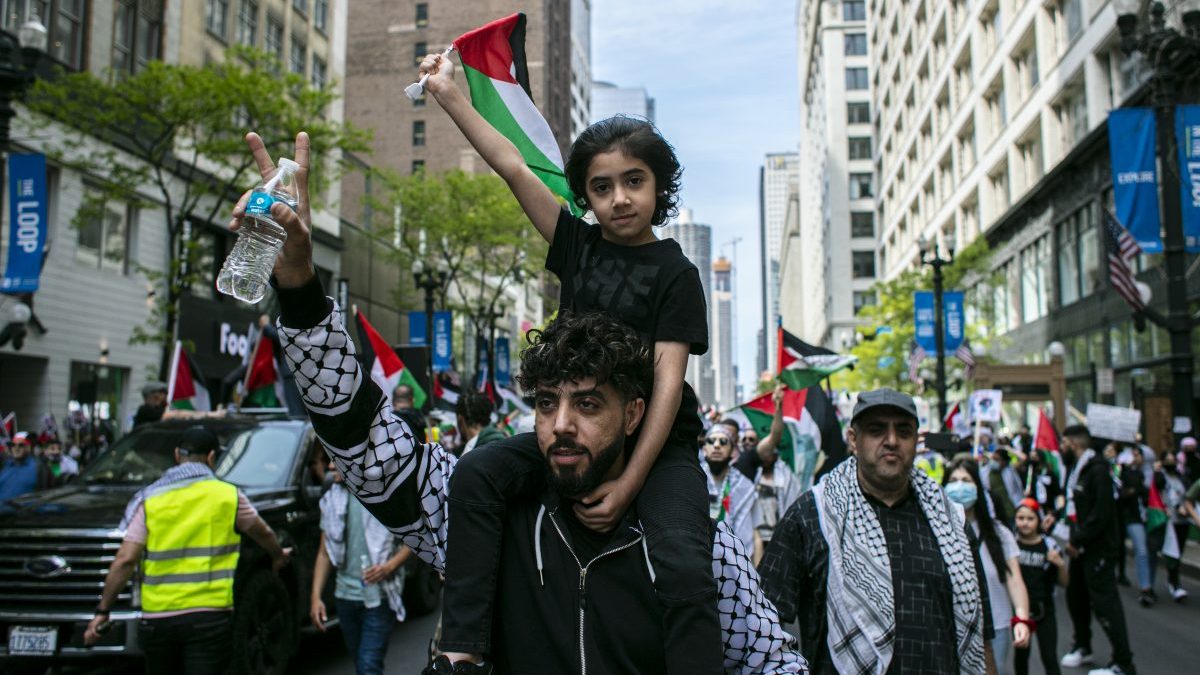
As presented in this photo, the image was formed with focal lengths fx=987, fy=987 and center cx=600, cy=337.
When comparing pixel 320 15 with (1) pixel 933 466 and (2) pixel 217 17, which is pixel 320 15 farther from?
(1) pixel 933 466

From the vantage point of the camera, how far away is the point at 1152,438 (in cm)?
2255

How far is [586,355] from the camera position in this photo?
236cm

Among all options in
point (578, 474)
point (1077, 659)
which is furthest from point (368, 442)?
point (1077, 659)

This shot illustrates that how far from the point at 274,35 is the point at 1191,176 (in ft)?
102

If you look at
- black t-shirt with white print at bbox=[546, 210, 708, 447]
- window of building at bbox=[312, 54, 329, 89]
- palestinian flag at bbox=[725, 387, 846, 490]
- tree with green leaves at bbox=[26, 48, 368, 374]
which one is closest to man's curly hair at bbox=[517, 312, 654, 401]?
black t-shirt with white print at bbox=[546, 210, 708, 447]

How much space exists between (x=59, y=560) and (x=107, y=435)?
18169mm

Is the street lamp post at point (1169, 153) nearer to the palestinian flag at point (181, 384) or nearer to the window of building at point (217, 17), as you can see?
the palestinian flag at point (181, 384)

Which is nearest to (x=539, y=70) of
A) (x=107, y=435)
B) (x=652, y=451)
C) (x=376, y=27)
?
(x=376, y=27)

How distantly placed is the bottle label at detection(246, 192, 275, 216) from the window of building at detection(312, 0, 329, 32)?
40.4m

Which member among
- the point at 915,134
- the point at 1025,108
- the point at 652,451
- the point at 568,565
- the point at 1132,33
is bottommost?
the point at 568,565

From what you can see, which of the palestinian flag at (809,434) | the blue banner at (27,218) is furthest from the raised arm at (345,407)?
the blue banner at (27,218)

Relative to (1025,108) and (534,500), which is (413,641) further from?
(1025,108)

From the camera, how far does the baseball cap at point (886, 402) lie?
4.42m

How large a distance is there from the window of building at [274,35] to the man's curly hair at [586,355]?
36.4 meters
